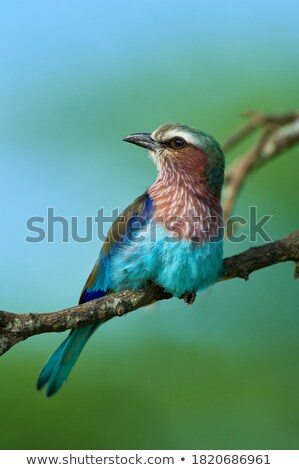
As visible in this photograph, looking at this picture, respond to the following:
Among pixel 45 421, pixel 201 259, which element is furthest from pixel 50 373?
pixel 201 259

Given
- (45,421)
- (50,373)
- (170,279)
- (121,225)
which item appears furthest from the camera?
(45,421)

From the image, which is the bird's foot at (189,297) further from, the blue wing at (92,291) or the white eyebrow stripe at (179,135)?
the white eyebrow stripe at (179,135)

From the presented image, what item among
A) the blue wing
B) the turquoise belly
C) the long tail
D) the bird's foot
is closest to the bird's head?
the blue wing

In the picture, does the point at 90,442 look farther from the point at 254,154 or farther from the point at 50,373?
the point at 254,154

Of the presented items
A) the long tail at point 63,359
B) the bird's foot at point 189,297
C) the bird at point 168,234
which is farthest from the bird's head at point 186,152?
the long tail at point 63,359

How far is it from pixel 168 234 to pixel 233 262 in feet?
1.45

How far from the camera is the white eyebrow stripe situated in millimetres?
4457

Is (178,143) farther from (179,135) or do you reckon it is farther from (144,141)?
(144,141)

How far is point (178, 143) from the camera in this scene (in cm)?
457

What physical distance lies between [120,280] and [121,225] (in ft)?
1.23

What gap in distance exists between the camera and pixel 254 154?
439 centimetres

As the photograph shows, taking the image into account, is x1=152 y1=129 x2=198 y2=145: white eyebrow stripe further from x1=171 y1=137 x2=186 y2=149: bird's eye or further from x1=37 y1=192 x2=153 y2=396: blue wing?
x1=37 y1=192 x2=153 y2=396: blue wing

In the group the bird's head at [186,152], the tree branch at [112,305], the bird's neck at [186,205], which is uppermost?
the bird's head at [186,152]

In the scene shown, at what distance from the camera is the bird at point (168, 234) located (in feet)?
13.7
